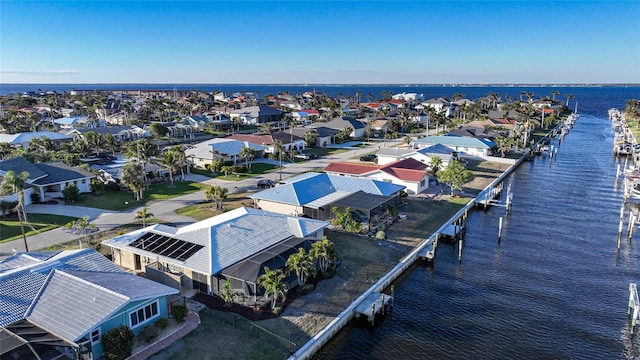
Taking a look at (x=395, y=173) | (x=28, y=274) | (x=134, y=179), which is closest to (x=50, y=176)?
(x=134, y=179)

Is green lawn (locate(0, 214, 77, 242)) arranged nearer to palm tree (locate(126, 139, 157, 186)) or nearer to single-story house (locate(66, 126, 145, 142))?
palm tree (locate(126, 139, 157, 186))

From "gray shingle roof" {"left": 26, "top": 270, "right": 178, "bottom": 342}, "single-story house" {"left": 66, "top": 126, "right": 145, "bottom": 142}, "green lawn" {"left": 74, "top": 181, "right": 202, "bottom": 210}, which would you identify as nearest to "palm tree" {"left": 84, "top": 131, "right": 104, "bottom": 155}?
"single-story house" {"left": 66, "top": 126, "right": 145, "bottom": 142}

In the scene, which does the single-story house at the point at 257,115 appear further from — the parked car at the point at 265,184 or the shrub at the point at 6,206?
the shrub at the point at 6,206

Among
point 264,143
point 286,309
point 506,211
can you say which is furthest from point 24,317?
point 264,143

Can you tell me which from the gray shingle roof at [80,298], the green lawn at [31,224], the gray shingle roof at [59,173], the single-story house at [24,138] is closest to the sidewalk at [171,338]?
the gray shingle roof at [80,298]

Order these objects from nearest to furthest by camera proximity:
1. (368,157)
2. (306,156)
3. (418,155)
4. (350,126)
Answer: (418,155) → (368,157) → (306,156) → (350,126)

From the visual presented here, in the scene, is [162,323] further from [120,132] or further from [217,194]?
[120,132]

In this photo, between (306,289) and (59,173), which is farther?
(59,173)
